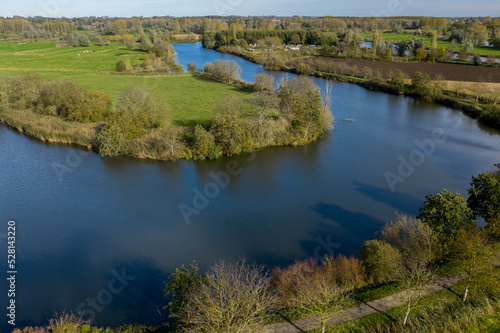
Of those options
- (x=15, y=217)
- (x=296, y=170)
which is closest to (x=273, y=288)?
(x=296, y=170)

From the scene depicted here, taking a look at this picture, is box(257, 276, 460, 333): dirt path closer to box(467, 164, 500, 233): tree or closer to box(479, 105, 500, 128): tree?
box(467, 164, 500, 233): tree

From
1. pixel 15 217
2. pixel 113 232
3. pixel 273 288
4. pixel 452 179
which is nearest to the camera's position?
pixel 273 288

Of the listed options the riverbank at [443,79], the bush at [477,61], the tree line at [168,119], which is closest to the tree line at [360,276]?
the tree line at [168,119]

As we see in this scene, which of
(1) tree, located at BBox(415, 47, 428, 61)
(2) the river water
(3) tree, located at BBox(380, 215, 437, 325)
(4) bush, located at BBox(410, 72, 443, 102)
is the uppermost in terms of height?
(1) tree, located at BBox(415, 47, 428, 61)

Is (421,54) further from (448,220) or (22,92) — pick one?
(22,92)

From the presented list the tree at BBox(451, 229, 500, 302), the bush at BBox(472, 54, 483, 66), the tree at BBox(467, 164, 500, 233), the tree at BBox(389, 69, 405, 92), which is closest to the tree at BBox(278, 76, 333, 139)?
the tree at BBox(467, 164, 500, 233)

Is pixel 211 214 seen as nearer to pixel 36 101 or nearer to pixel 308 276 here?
pixel 308 276
